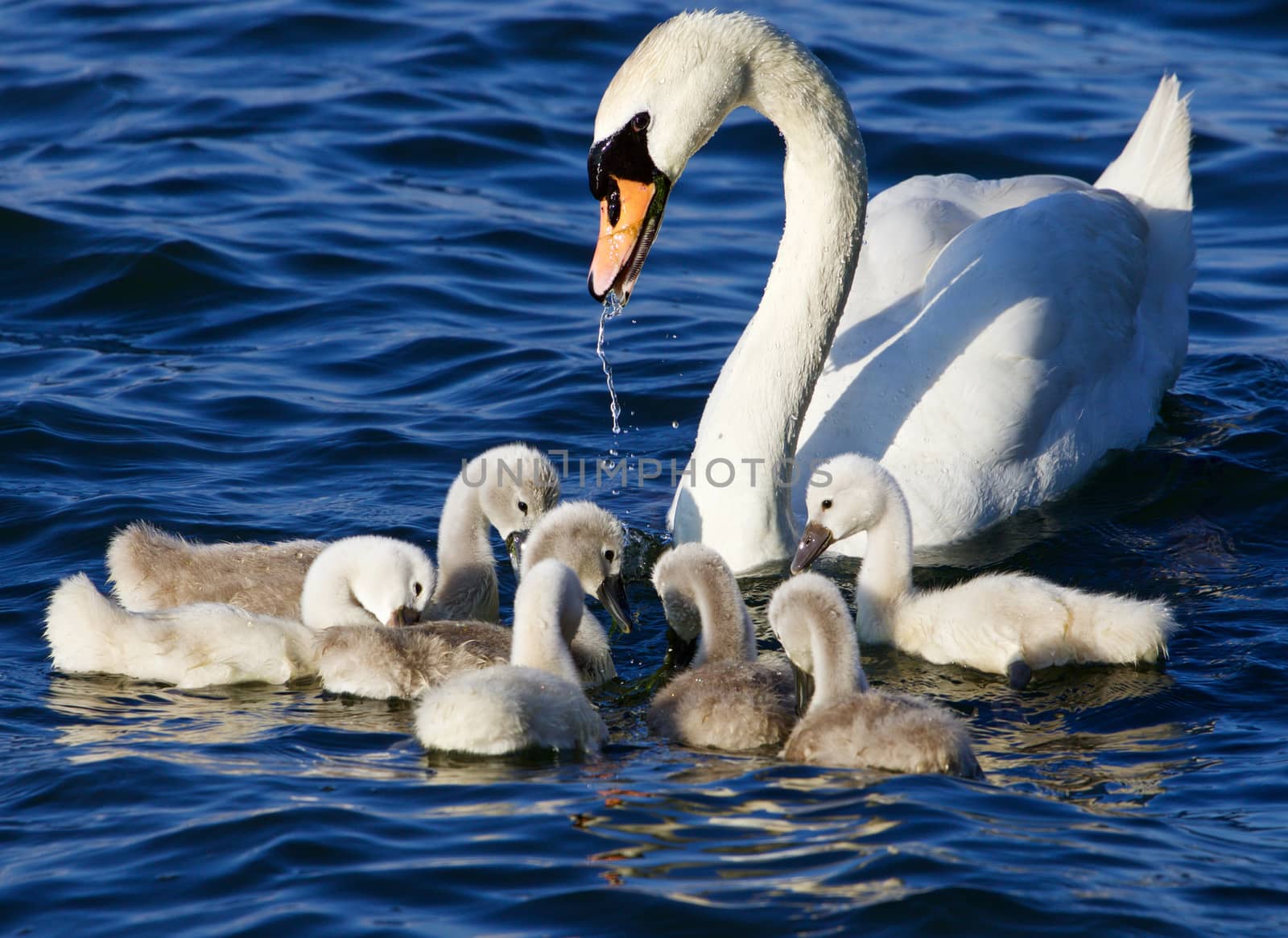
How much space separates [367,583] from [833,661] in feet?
6.02

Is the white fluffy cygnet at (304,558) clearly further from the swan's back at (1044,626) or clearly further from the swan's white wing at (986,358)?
the swan's back at (1044,626)

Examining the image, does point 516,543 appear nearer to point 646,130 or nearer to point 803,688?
point 646,130

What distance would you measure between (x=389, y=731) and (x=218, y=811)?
903 millimetres

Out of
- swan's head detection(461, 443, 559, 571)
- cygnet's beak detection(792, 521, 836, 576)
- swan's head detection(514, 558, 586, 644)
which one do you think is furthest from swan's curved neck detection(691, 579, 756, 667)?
swan's head detection(461, 443, 559, 571)

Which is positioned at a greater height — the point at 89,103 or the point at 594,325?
the point at 89,103

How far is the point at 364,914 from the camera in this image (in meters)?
4.89

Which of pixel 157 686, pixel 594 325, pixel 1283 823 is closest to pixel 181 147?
pixel 594 325

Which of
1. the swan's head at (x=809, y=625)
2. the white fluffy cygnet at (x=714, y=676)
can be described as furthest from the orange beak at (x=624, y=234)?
the swan's head at (x=809, y=625)

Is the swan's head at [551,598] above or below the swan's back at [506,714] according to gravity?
above

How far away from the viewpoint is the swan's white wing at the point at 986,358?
827 centimetres

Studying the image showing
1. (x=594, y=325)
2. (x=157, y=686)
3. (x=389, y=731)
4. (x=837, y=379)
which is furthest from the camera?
(x=594, y=325)

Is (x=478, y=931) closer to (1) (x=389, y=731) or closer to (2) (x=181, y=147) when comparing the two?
(1) (x=389, y=731)

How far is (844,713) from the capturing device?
19.0ft

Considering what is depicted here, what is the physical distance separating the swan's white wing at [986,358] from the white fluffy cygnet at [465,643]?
5.22 ft
